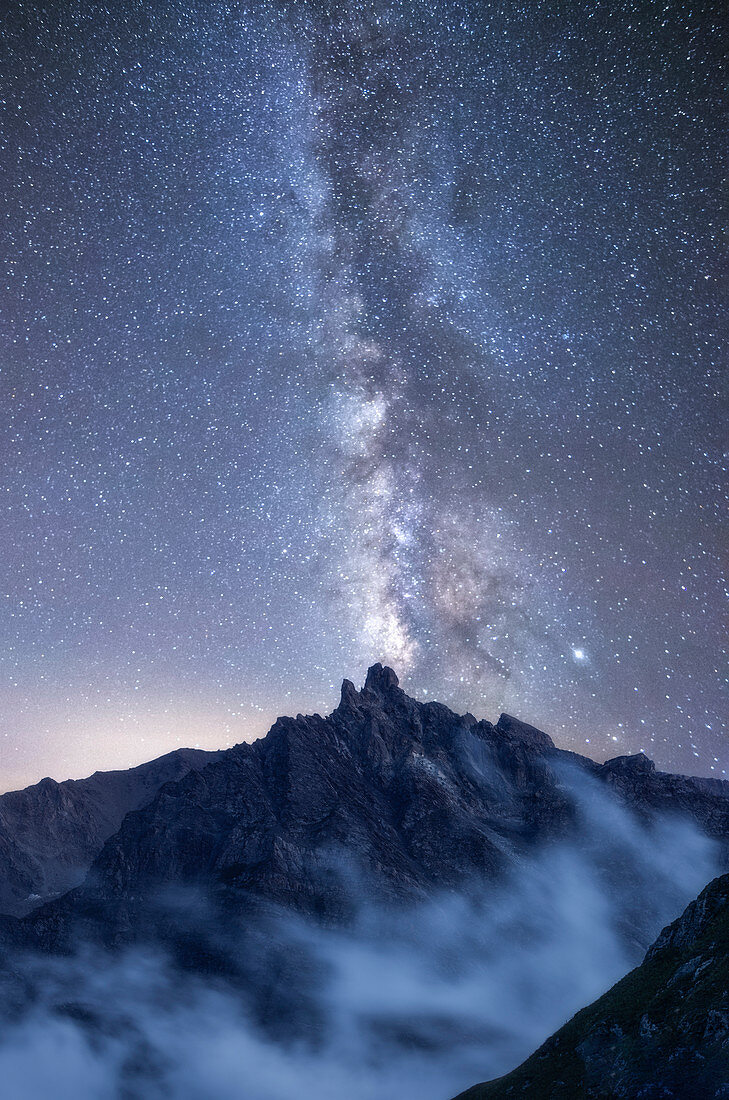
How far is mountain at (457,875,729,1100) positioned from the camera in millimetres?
55969

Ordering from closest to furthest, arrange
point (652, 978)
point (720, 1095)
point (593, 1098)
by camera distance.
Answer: point (720, 1095) → point (593, 1098) → point (652, 978)

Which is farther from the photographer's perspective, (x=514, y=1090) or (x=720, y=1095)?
(x=514, y=1090)

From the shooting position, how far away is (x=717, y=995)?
60312mm

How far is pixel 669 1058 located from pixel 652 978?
55.9 ft

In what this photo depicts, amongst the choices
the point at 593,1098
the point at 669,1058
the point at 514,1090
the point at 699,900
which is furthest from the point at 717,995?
the point at 514,1090

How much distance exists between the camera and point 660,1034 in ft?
205

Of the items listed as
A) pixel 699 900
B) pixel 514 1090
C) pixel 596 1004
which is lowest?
pixel 514 1090

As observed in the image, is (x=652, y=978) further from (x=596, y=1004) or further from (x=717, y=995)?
(x=717, y=995)

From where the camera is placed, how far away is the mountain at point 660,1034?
5597 centimetres

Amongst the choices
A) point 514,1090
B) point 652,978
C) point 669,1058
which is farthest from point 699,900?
point 514,1090

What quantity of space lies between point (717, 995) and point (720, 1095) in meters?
9.99

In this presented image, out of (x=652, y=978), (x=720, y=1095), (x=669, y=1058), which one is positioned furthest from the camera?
(x=652, y=978)

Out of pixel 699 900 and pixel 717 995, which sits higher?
pixel 699 900

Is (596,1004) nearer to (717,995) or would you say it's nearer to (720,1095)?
(717,995)
